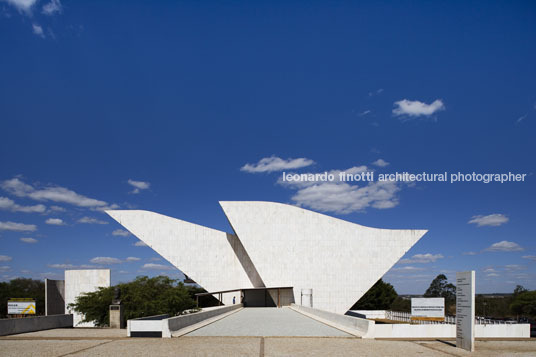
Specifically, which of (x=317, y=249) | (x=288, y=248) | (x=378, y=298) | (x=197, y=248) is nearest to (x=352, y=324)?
(x=317, y=249)

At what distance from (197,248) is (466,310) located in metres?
28.0

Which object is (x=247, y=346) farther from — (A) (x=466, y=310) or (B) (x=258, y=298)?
(B) (x=258, y=298)

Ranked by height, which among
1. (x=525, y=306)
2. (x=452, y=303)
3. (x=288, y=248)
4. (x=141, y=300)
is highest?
(x=288, y=248)

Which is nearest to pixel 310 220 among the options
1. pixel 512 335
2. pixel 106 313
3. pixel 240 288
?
pixel 240 288

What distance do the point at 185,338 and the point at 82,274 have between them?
23166mm

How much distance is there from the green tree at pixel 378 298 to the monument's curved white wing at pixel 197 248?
19.4 m

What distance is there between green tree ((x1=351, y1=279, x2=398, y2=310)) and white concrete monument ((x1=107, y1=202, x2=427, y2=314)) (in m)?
18.0

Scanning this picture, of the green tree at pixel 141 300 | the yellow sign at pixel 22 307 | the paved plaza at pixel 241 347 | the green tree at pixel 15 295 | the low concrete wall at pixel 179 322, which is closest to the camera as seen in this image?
the paved plaza at pixel 241 347

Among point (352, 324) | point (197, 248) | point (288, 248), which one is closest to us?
point (352, 324)

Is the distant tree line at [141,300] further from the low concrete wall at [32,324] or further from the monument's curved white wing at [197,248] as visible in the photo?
the low concrete wall at [32,324]

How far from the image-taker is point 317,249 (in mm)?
34688

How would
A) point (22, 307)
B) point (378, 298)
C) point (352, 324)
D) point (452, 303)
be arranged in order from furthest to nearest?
point (452, 303) → point (378, 298) → point (22, 307) → point (352, 324)

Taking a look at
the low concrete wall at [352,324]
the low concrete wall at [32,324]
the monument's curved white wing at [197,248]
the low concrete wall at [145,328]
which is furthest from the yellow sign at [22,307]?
the low concrete wall at [352,324]

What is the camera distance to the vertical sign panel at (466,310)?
9273 mm
